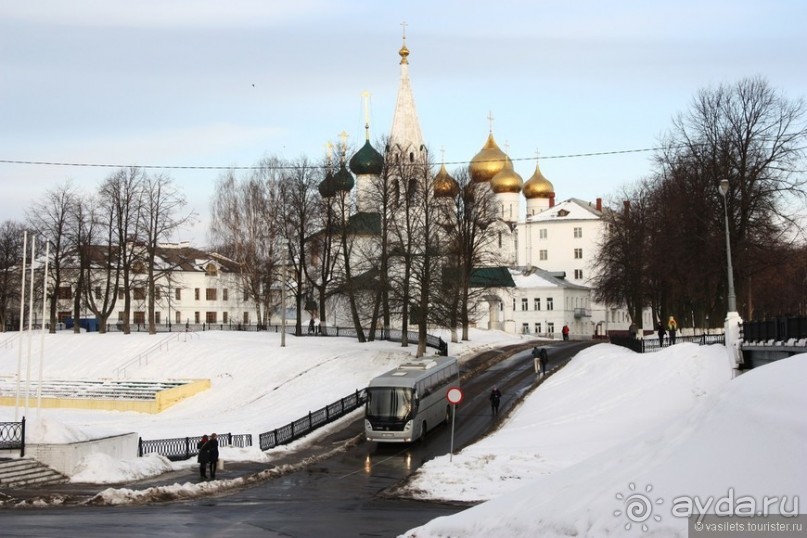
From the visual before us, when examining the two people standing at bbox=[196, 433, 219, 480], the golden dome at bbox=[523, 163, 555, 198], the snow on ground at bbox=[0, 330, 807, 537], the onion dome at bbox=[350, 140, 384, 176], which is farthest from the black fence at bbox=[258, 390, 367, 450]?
the golden dome at bbox=[523, 163, 555, 198]

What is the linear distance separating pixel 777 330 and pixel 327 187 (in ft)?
124

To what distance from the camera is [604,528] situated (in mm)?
11625

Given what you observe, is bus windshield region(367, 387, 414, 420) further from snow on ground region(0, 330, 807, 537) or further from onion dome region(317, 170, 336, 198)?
onion dome region(317, 170, 336, 198)

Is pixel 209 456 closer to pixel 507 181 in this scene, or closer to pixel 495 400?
pixel 495 400

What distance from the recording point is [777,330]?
94.2 feet

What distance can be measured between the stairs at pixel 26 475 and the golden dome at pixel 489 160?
85774 millimetres

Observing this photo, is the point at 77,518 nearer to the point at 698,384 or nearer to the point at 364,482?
the point at 364,482

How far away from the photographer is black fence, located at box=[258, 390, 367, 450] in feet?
116

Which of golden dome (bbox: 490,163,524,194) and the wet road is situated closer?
the wet road

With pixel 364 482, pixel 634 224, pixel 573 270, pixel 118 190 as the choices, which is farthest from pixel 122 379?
pixel 573 270

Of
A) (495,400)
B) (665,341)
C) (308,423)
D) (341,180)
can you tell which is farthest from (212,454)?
(341,180)

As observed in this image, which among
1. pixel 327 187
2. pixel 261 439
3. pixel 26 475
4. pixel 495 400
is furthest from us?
pixel 327 187

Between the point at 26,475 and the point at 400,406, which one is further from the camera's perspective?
the point at 400,406

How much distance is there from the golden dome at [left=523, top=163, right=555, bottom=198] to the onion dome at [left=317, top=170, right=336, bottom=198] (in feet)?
212
